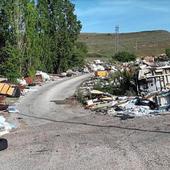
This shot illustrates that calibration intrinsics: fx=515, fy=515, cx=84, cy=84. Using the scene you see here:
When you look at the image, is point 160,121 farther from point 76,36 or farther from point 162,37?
point 162,37

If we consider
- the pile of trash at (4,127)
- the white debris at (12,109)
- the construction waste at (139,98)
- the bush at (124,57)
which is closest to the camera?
the pile of trash at (4,127)

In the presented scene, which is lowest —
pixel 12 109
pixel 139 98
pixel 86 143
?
pixel 86 143

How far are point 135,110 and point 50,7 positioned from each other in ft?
121

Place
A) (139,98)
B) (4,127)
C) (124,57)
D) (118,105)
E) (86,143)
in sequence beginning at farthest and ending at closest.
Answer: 1. (124,57)
2. (139,98)
3. (118,105)
4. (4,127)
5. (86,143)

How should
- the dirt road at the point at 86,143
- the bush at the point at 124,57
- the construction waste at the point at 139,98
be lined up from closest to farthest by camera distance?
the dirt road at the point at 86,143
the construction waste at the point at 139,98
the bush at the point at 124,57

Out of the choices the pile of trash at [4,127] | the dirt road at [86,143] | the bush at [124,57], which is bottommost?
the dirt road at [86,143]

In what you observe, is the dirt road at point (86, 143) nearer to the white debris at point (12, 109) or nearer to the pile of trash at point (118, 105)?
the pile of trash at point (118, 105)

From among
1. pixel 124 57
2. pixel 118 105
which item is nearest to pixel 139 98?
pixel 118 105

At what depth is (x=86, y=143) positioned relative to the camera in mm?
16969

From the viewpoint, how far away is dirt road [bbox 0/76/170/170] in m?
13.6

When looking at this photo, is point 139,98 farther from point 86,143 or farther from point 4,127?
point 86,143

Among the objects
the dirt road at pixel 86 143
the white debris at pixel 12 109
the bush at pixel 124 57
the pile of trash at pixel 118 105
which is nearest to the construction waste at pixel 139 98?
the pile of trash at pixel 118 105

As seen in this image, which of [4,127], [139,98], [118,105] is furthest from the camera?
[139,98]

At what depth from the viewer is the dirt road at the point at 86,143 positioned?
44.6 feet
